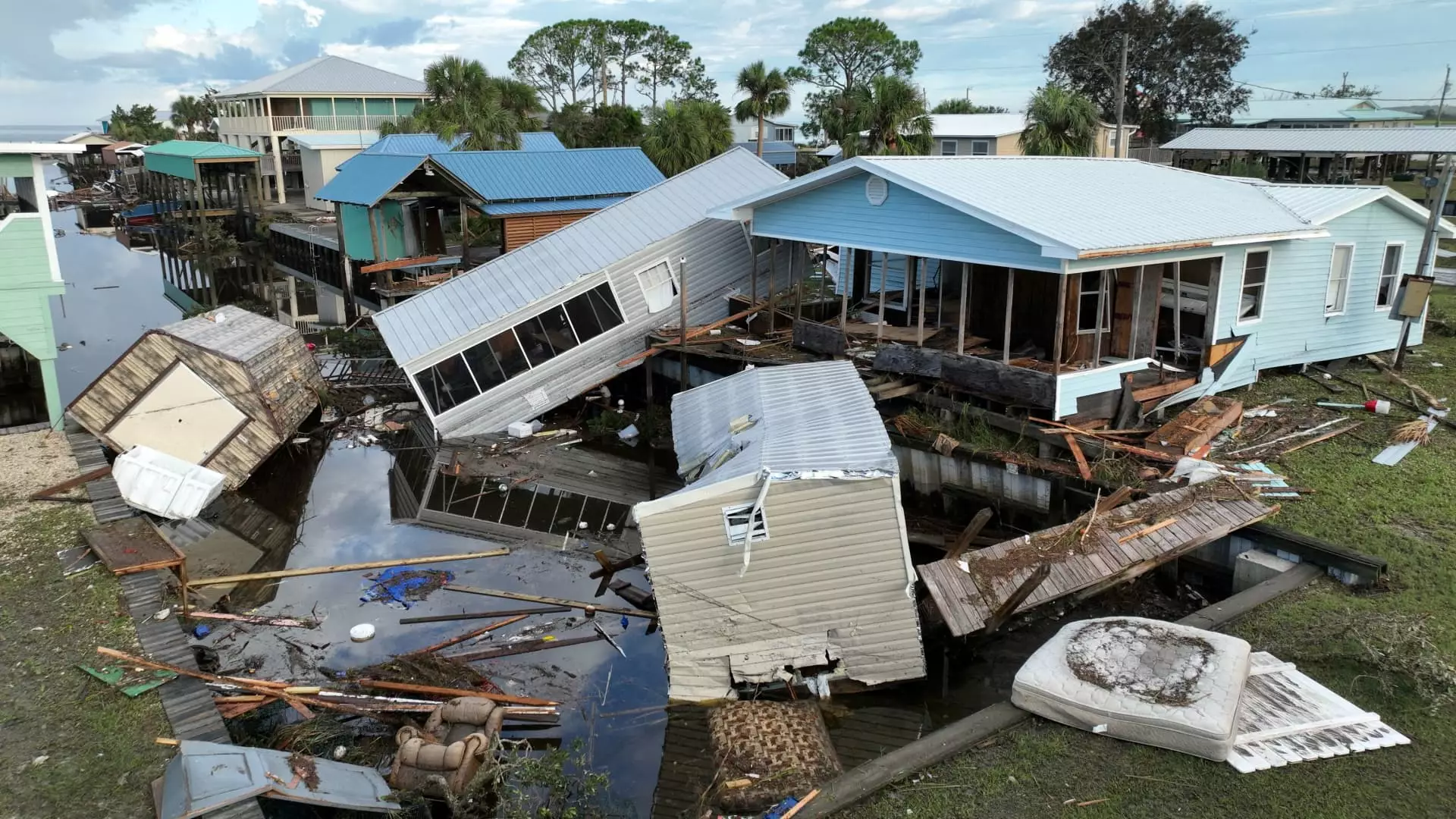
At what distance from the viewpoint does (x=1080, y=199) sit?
18172 millimetres

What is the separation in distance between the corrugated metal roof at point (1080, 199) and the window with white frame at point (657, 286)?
2.92 meters

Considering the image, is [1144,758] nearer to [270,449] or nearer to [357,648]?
[357,648]

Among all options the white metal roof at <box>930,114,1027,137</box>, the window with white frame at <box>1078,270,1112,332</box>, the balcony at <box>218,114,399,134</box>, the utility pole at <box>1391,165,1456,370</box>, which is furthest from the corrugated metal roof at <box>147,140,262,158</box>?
the utility pole at <box>1391,165,1456,370</box>

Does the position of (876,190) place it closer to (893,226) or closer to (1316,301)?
(893,226)

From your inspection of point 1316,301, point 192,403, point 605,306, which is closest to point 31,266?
point 192,403

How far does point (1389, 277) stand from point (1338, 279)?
1.73m

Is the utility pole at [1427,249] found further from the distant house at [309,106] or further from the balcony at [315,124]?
the balcony at [315,124]

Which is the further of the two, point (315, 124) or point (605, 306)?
point (315, 124)

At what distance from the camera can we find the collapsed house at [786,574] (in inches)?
434

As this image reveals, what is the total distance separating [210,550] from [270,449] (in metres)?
3.11

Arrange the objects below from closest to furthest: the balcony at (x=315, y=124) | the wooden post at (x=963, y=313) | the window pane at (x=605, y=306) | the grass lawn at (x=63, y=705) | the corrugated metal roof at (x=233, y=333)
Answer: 1. the grass lawn at (x=63, y=705)
2. the wooden post at (x=963, y=313)
3. the corrugated metal roof at (x=233, y=333)
4. the window pane at (x=605, y=306)
5. the balcony at (x=315, y=124)

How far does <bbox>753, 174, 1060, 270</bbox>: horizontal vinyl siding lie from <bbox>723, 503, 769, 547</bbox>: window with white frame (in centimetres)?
728

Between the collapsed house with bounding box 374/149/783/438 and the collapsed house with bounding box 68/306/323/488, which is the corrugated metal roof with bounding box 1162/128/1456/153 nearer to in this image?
the collapsed house with bounding box 374/149/783/438

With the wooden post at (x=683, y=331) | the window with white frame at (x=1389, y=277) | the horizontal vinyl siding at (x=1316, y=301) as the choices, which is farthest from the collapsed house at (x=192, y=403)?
the window with white frame at (x=1389, y=277)
